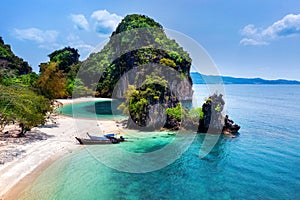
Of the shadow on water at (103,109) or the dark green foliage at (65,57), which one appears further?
the dark green foliage at (65,57)

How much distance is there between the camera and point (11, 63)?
7794 centimetres

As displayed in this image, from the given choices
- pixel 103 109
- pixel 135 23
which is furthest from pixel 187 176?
pixel 135 23

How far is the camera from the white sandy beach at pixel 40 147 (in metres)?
16.8

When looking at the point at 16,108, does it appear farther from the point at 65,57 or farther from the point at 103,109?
the point at 65,57

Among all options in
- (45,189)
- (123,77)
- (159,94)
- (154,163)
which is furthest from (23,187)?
(123,77)

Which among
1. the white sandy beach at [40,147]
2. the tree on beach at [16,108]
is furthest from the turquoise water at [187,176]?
the tree on beach at [16,108]

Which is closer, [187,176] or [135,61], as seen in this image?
[187,176]

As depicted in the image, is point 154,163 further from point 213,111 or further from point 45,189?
point 213,111

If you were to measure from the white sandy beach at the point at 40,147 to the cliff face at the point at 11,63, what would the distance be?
1981 inches

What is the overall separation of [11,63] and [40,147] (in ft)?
Result: 221

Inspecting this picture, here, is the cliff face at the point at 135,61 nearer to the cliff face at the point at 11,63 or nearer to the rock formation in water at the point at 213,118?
the rock formation in water at the point at 213,118

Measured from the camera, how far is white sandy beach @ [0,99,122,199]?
16797 millimetres

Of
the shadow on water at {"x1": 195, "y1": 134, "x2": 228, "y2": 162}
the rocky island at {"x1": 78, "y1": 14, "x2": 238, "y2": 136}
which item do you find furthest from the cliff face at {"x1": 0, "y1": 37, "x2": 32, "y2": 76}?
the shadow on water at {"x1": 195, "y1": 134, "x2": 228, "y2": 162}

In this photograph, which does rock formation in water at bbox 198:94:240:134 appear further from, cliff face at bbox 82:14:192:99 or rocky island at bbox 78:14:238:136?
cliff face at bbox 82:14:192:99
